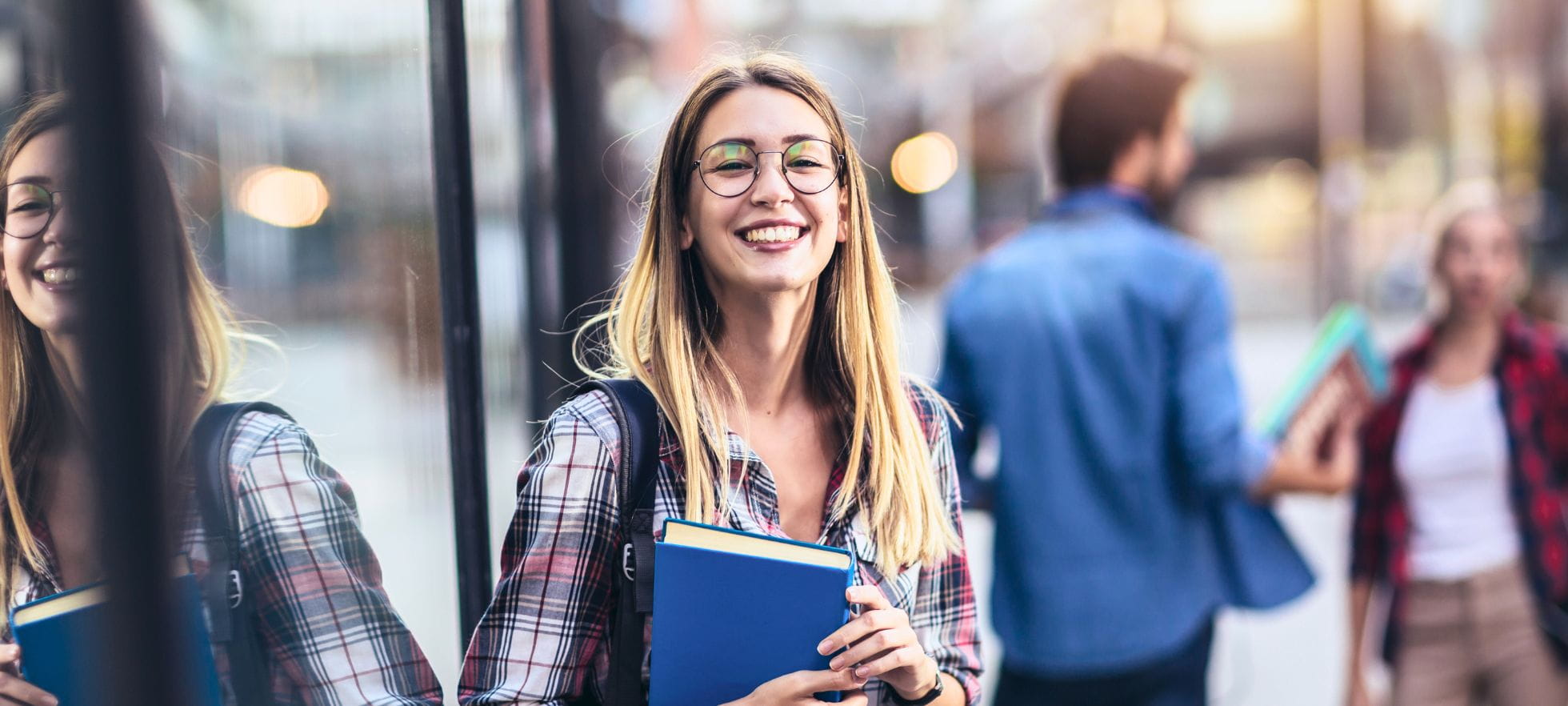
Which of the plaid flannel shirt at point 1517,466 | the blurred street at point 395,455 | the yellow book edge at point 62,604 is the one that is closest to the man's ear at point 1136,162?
the blurred street at point 395,455

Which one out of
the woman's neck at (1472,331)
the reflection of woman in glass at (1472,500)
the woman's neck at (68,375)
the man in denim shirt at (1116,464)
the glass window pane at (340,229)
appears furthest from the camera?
the woman's neck at (1472,331)

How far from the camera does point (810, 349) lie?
1.50 metres

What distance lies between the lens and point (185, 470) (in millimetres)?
1026

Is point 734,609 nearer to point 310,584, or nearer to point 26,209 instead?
point 310,584

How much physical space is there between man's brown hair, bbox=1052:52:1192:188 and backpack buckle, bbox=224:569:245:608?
82.3 inches

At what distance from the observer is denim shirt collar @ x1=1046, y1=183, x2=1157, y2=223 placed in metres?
2.78

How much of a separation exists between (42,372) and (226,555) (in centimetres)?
22

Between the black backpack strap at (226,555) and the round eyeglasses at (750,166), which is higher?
the round eyeglasses at (750,166)

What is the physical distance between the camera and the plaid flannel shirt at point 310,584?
1211 millimetres

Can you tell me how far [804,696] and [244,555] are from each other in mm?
538

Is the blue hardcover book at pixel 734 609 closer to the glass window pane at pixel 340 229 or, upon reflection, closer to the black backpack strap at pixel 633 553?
the black backpack strap at pixel 633 553

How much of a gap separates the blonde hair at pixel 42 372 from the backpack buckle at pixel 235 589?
15cm

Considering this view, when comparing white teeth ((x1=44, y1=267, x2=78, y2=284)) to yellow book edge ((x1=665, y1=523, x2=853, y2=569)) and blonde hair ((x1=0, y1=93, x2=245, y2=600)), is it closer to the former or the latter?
blonde hair ((x1=0, y1=93, x2=245, y2=600))

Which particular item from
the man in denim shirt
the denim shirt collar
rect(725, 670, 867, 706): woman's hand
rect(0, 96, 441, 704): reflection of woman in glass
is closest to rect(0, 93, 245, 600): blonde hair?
rect(0, 96, 441, 704): reflection of woman in glass
